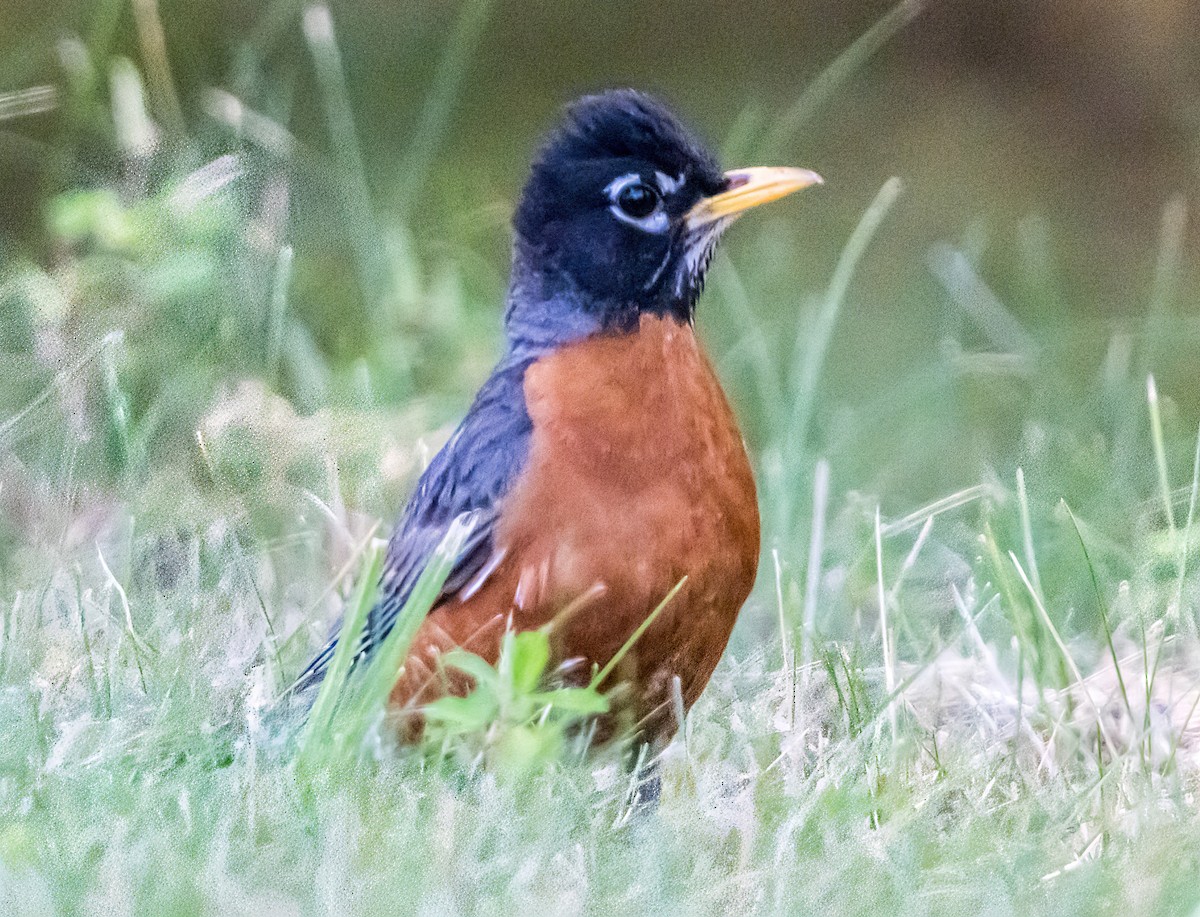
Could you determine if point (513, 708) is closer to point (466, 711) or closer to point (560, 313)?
point (466, 711)

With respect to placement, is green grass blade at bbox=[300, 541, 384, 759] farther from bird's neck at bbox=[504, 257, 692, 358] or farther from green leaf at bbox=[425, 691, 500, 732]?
bird's neck at bbox=[504, 257, 692, 358]

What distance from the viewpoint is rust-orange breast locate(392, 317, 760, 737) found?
8.82ft

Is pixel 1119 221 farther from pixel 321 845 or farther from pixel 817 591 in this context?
pixel 321 845

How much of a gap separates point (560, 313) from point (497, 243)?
2.15 m

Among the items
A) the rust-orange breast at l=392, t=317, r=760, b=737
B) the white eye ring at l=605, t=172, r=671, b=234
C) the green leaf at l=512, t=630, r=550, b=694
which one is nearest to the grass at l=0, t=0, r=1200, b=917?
the green leaf at l=512, t=630, r=550, b=694

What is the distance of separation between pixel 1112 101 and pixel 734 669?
366 centimetres

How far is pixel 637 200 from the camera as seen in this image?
9.93 feet

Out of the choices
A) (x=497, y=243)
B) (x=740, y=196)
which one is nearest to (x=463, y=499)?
(x=740, y=196)

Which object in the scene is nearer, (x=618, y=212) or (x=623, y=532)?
(x=623, y=532)

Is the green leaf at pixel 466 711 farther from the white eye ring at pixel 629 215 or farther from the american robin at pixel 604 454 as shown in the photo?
the white eye ring at pixel 629 215

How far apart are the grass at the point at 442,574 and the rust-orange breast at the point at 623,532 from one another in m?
0.14

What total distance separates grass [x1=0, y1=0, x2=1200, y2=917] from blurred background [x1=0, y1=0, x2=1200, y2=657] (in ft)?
0.06

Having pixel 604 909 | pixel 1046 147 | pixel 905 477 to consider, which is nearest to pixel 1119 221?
pixel 1046 147

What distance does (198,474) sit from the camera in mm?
4145
